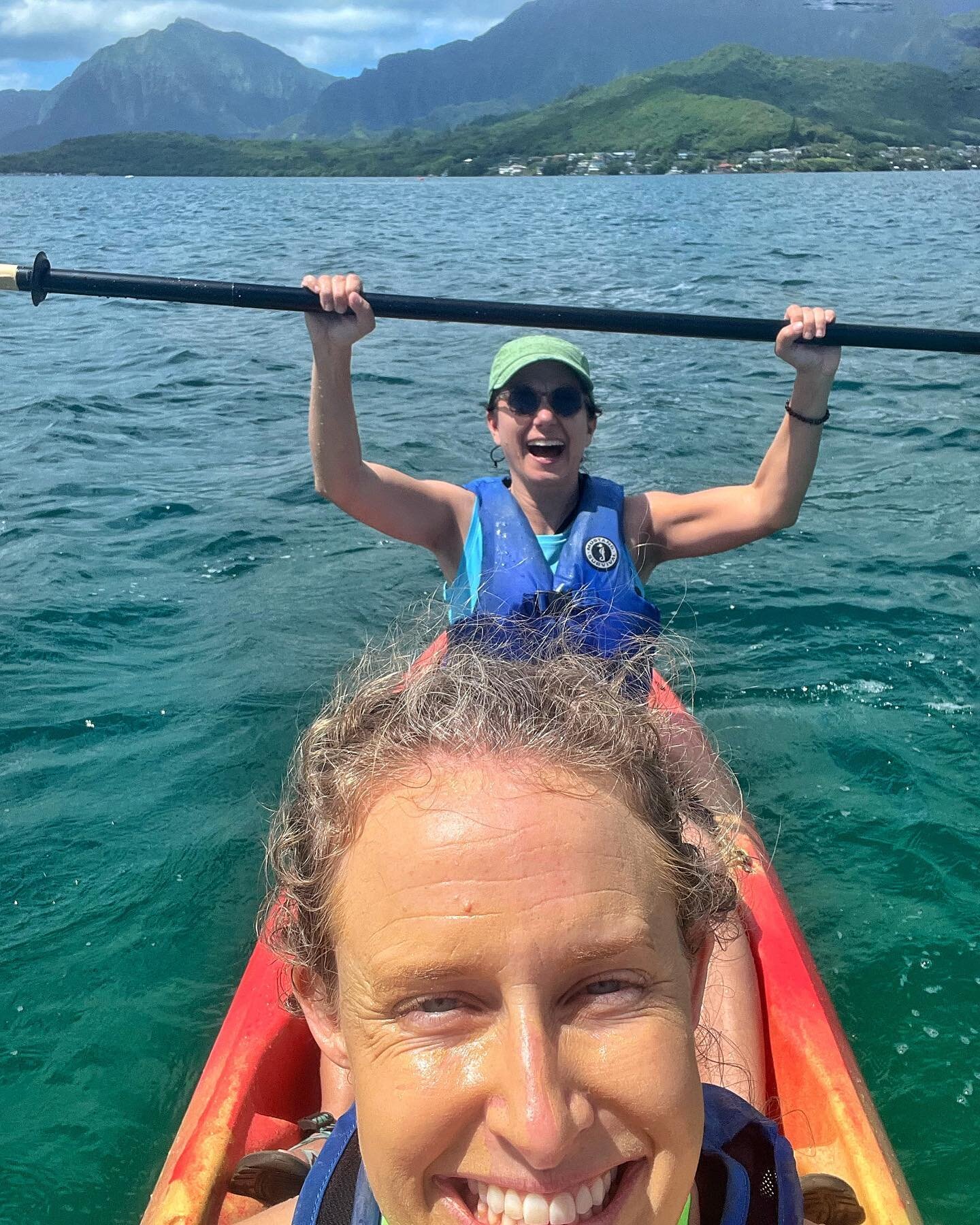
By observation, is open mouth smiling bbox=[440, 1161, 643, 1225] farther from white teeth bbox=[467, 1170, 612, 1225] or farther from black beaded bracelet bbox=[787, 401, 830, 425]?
black beaded bracelet bbox=[787, 401, 830, 425]

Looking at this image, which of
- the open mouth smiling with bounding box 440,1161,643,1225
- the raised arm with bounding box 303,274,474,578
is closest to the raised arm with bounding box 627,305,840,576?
the raised arm with bounding box 303,274,474,578

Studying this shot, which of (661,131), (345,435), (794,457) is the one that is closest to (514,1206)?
(345,435)

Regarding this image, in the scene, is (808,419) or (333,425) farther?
(808,419)

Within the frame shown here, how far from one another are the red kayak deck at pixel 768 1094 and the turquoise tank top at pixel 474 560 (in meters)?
1.45

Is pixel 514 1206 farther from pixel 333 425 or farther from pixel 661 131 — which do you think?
pixel 661 131

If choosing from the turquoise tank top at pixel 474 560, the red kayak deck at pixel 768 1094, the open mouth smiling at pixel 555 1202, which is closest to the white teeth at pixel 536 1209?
the open mouth smiling at pixel 555 1202

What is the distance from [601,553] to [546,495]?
31cm

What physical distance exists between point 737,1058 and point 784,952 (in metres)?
0.45

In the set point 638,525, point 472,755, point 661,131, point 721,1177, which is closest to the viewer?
point 472,755

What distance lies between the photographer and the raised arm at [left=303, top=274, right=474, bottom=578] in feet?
11.5

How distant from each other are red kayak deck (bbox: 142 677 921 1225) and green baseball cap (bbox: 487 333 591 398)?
1.93 m

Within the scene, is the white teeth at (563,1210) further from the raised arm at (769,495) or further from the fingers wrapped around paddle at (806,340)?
the fingers wrapped around paddle at (806,340)

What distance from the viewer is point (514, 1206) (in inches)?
46.2

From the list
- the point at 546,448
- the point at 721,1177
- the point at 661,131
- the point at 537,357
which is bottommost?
the point at 721,1177
